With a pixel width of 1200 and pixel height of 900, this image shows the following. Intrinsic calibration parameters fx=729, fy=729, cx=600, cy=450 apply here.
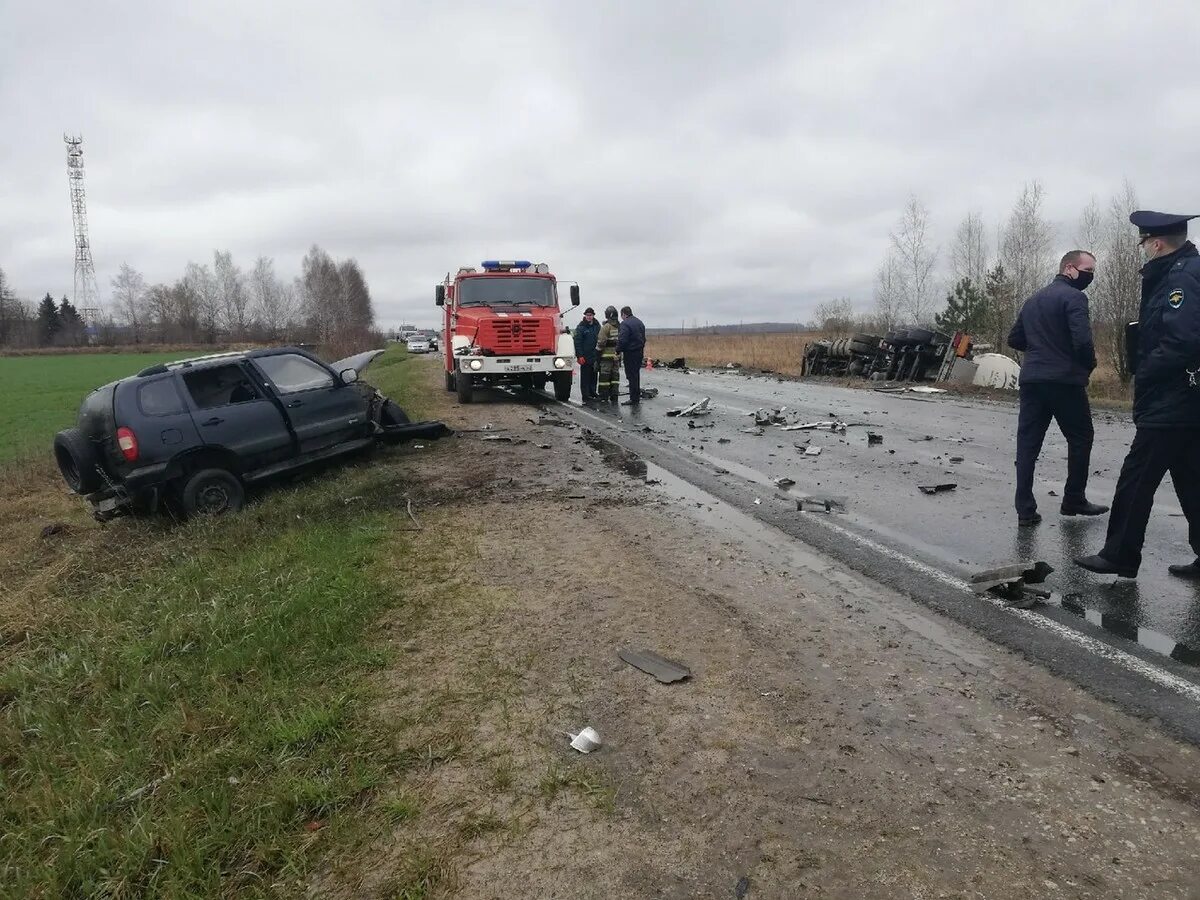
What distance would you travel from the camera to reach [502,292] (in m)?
16.0

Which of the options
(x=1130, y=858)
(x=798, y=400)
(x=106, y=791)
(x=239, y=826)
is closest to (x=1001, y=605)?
(x=1130, y=858)

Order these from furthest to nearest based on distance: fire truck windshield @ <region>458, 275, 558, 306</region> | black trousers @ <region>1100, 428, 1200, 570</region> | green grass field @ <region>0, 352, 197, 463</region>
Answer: green grass field @ <region>0, 352, 197, 463</region> → fire truck windshield @ <region>458, 275, 558, 306</region> → black trousers @ <region>1100, 428, 1200, 570</region>

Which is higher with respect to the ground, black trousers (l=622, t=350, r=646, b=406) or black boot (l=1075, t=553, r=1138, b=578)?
black trousers (l=622, t=350, r=646, b=406)

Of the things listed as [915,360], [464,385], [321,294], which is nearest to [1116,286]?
[915,360]

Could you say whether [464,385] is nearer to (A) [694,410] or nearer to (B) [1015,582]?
(A) [694,410]

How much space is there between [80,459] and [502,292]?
9.98 m

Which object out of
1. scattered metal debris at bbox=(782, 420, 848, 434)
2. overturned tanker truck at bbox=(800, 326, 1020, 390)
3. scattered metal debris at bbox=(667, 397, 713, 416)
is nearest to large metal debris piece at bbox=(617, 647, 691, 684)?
scattered metal debris at bbox=(782, 420, 848, 434)

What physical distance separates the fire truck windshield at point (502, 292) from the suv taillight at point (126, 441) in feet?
31.0

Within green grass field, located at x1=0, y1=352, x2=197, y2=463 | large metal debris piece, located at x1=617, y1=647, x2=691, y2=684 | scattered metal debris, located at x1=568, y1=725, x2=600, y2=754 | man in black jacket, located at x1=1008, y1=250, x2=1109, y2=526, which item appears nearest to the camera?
scattered metal debris, located at x1=568, y1=725, x2=600, y2=754

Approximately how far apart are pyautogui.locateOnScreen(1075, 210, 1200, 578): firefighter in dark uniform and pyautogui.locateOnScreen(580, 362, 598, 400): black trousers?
12565 millimetres

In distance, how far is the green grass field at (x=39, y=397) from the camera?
18.4 meters

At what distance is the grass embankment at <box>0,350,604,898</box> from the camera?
8.01 ft

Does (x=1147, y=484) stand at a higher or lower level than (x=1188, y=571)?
higher

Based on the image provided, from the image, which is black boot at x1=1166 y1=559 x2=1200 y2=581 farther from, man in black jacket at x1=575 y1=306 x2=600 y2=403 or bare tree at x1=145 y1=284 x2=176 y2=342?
bare tree at x1=145 y1=284 x2=176 y2=342
